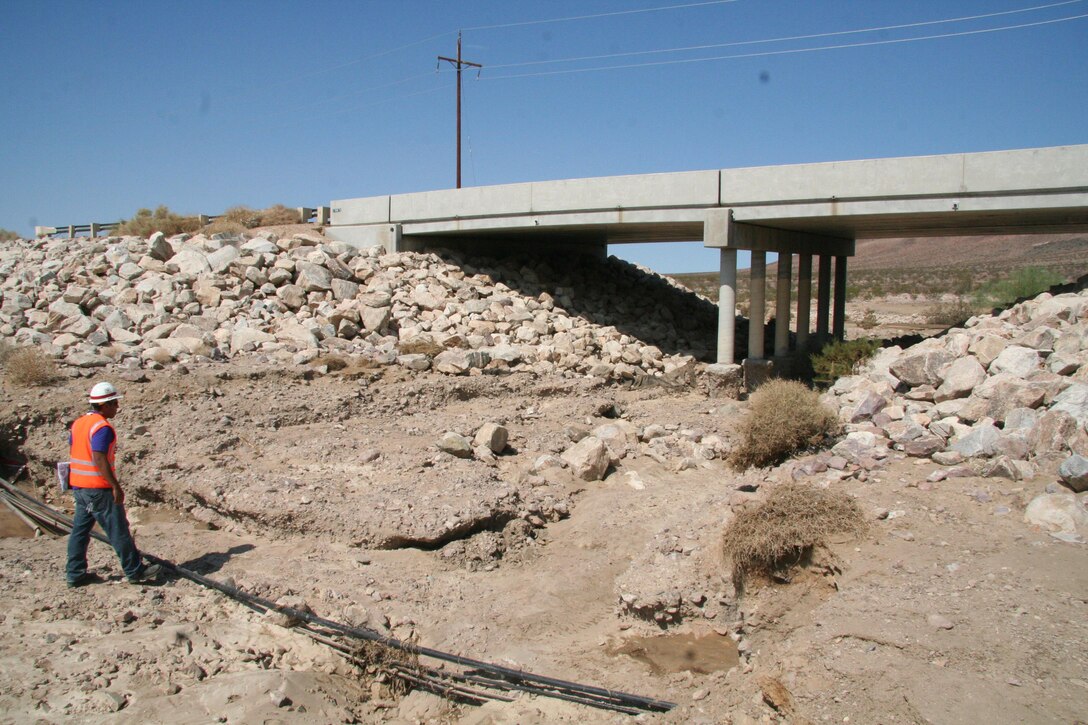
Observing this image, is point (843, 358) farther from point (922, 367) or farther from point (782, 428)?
point (782, 428)

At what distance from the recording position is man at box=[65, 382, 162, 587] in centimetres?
711

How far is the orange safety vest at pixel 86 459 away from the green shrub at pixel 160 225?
2015 cm

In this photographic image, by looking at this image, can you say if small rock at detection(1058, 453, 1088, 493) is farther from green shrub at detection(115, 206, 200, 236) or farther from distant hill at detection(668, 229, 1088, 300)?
distant hill at detection(668, 229, 1088, 300)

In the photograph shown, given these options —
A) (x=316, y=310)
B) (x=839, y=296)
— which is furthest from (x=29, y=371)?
(x=839, y=296)

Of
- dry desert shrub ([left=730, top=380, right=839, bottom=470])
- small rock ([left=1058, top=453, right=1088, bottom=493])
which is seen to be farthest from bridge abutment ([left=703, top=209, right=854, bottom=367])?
small rock ([left=1058, top=453, right=1088, bottom=493])

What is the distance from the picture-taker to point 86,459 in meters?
7.14

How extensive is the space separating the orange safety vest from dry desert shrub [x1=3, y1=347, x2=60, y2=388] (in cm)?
678

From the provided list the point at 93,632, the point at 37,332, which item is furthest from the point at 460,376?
the point at 93,632

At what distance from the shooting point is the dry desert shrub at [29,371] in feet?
41.8

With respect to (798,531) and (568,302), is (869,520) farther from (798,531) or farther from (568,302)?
(568,302)

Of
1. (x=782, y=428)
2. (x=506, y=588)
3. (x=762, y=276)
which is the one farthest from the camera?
(x=762, y=276)

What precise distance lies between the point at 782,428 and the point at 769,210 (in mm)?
7162

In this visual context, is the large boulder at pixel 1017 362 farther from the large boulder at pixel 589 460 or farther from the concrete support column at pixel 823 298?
the concrete support column at pixel 823 298

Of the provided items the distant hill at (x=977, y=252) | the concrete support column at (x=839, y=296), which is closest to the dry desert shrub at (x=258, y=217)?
the concrete support column at (x=839, y=296)
